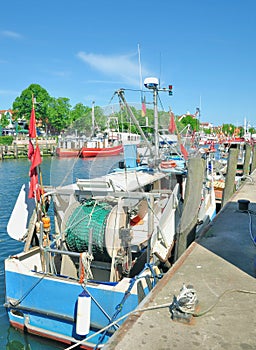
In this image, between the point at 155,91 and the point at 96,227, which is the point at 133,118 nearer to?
the point at 155,91

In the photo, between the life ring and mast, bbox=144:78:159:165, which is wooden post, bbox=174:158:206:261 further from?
mast, bbox=144:78:159:165

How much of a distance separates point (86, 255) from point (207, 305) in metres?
3.11

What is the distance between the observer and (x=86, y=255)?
6363 millimetres

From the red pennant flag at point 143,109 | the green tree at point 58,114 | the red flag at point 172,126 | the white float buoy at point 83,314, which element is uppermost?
the green tree at point 58,114

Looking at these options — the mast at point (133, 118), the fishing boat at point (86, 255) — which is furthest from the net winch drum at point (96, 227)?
the mast at point (133, 118)

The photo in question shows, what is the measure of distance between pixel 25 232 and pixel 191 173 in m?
4.10

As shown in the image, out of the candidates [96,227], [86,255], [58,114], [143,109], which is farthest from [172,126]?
[58,114]

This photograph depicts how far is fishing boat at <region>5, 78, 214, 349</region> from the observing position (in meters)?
6.37

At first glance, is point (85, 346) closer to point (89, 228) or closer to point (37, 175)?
point (89, 228)

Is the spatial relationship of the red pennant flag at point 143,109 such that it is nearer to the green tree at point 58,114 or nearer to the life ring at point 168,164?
the life ring at point 168,164

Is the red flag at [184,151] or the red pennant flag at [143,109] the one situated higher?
the red pennant flag at [143,109]

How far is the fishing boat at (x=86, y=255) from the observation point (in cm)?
637

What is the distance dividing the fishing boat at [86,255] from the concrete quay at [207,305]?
1.51m

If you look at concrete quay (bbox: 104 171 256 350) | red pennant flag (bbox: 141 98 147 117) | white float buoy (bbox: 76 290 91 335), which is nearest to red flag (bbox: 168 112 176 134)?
red pennant flag (bbox: 141 98 147 117)
